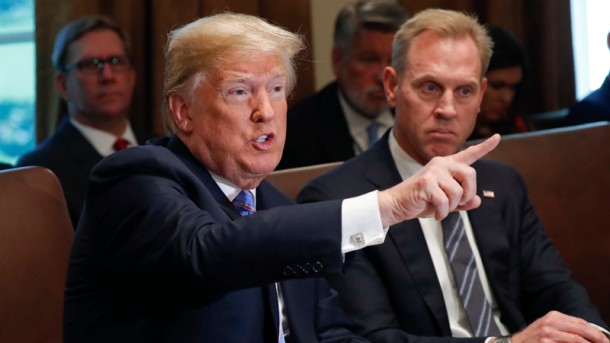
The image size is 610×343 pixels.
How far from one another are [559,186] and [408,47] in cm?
65

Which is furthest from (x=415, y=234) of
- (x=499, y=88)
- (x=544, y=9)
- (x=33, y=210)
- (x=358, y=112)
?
(x=544, y=9)

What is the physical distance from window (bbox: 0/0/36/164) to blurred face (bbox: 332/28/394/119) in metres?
1.24

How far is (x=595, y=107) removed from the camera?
3.63 meters

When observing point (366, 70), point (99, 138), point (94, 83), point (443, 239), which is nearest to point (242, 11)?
point (366, 70)

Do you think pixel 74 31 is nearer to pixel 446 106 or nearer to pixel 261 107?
pixel 446 106

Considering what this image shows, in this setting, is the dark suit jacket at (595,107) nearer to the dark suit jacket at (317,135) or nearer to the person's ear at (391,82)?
the dark suit jacket at (317,135)

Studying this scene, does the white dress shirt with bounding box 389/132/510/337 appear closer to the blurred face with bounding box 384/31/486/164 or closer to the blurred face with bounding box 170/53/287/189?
the blurred face with bounding box 384/31/486/164

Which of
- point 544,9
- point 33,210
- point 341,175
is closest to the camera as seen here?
point 33,210

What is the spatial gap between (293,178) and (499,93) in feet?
4.94

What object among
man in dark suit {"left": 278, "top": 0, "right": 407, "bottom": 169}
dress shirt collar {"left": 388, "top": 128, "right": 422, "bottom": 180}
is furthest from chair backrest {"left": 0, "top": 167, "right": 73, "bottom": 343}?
man in dark suit {"left": 278, "top": 0, "right": 407, "bottom": 169}

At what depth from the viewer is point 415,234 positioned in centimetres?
255

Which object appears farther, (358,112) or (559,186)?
(358,112)

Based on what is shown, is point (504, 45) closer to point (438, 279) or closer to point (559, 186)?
point (559, 186)

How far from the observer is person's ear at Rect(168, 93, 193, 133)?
203 centimetres
